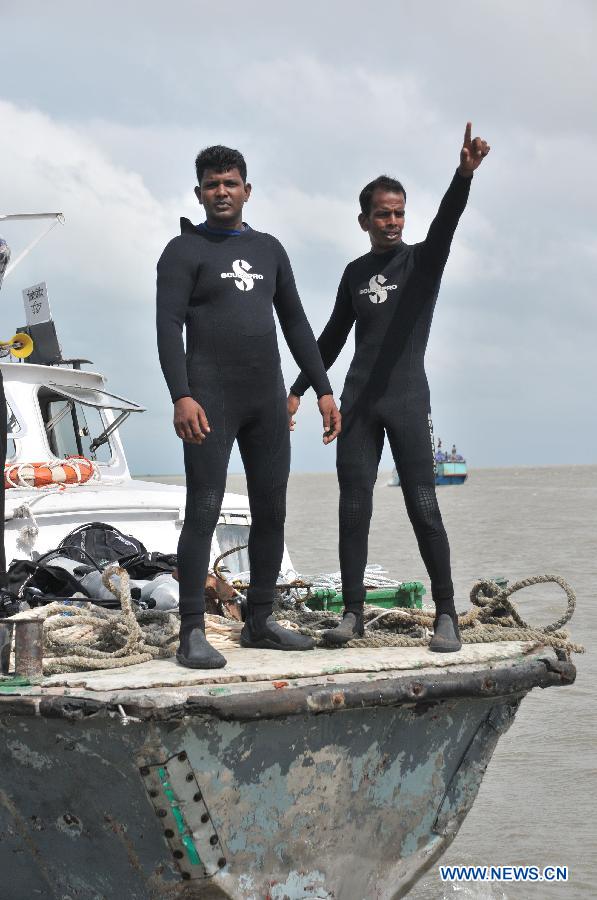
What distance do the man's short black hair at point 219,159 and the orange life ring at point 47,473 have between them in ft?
13.3

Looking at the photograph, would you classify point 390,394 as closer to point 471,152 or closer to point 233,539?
point 471,152

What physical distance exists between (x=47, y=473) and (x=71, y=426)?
1.08 meters

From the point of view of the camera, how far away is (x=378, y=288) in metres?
4.87

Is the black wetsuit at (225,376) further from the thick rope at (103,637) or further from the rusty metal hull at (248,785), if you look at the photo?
the rusty metal hull at (248,785)

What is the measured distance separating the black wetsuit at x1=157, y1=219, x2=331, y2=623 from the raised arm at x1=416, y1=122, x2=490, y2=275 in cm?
64

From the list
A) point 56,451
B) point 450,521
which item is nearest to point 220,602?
point 56,451

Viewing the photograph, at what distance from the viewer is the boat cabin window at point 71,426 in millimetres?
8867

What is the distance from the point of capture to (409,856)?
4.62 metres

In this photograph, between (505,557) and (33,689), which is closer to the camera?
(33,689)

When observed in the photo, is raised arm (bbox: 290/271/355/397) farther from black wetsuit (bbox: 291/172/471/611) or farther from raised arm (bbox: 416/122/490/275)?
raised arm (bbox: 416/122/490/275)

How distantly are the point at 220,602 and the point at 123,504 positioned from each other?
2.16m

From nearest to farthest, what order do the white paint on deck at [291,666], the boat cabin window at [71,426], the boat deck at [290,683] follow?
the boat deck at [290,683]
the white paint on deck at [291,666]
the boat cabin window at [71,426]

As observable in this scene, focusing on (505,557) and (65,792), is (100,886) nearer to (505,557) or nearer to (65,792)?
(65,792)

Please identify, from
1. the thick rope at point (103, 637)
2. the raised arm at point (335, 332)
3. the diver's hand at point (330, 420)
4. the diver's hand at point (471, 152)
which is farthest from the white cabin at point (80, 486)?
the diver's hand at point (471, 152)
